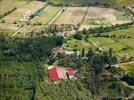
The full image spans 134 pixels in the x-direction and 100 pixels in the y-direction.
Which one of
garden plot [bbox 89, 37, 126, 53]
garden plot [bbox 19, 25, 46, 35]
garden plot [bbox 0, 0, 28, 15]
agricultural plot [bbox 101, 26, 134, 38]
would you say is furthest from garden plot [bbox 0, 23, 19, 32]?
agricultural plot [bbox 101, 26, 134, 38]

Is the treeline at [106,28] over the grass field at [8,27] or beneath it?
over

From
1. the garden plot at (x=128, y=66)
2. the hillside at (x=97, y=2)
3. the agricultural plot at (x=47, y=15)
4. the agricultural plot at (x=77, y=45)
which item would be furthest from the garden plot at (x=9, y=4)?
the garden plot at (x=128, y=66)

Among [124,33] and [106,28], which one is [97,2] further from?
[124,33]

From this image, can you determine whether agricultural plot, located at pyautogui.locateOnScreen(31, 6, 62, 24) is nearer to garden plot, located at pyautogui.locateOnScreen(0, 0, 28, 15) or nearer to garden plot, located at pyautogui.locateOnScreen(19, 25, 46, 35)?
garden plot, located at pyautogui.locateOnScreen(19, 25, 46, 35)

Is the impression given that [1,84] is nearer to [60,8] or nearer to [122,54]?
[122,54]

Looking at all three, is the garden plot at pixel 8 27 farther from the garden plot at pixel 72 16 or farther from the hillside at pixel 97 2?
the hillside at pixel 97 2

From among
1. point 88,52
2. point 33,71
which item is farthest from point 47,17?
point 33,71
